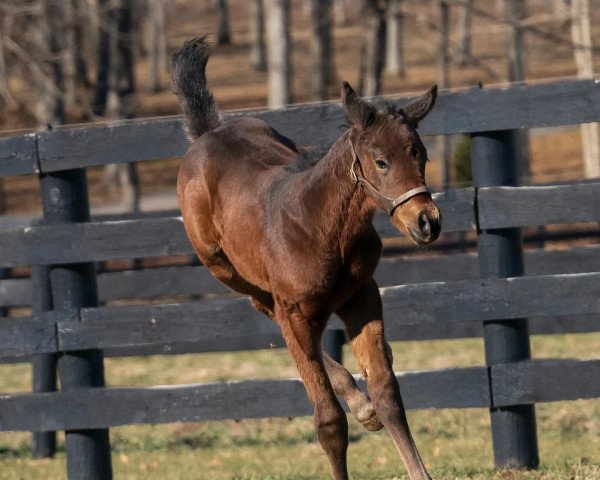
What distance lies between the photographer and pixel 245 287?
18.7 feet

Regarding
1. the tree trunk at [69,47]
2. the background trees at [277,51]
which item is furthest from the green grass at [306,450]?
the tree trunk at [69,47]

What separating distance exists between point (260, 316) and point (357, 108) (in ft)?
6.76

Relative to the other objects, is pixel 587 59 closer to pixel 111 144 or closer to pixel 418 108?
pixel 111 144

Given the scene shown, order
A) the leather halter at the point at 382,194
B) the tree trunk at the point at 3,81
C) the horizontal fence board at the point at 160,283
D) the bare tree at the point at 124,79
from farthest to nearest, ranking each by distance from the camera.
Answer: the bare tree at the point at 124,79, the tree trunk at the point at 3,81, the horizontal fence board at the point at 160,283, the leather halter at the point at 382,194

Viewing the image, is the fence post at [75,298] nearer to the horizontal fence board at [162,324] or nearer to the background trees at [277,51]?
the horizontal fence board at [162,324]

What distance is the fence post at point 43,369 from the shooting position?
7.75 meters

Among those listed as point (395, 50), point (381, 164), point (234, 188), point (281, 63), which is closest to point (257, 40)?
point (395, 50)

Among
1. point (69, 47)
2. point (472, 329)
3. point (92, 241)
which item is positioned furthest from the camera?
point (69, 47)

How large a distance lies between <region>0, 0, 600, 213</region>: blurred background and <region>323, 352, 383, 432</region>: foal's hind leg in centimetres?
191

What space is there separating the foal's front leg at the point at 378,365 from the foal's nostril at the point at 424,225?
2.83 ft

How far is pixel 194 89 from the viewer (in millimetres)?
6141

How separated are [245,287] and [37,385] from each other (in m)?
2.72

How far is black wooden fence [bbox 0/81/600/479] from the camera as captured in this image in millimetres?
6047

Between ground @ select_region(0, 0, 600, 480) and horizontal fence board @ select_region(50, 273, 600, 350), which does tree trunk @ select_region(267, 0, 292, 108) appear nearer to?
ground @ select_region(0, 0, 600, 480)
